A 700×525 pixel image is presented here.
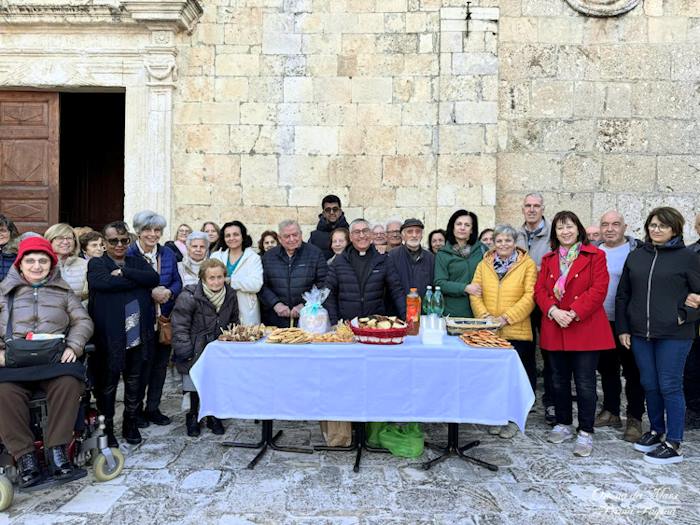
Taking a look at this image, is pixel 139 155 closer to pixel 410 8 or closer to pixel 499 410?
pixel 410 8

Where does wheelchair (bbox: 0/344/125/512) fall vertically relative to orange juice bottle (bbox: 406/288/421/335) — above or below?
below

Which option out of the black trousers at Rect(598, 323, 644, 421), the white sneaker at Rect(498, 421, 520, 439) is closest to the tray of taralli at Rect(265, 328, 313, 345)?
the white sneaker at Rect(498, 421, 520, 439)

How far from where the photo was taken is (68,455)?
11.3ft

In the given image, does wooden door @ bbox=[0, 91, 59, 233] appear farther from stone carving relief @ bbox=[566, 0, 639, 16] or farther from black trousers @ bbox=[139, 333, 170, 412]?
stone carving relief @ bbox=[566, 0, 639, 16]

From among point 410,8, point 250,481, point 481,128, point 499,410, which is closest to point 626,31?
point 481,128

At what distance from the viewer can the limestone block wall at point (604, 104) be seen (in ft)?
24.2

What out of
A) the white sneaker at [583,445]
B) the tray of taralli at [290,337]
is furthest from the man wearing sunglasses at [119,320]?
the white sneaker at [583,445]

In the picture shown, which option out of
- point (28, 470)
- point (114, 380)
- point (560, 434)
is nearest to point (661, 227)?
point (560, 434)

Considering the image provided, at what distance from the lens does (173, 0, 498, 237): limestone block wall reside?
23.7 feet

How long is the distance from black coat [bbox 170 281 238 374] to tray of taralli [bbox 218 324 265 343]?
0.27 m

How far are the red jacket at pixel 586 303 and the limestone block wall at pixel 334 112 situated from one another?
3128mm

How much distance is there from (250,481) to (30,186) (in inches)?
239

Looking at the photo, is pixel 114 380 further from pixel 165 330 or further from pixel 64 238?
pixel 64 238

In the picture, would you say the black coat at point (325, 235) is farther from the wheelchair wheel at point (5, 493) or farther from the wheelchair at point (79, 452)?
the wheelchair wheel at point (5, 493)
